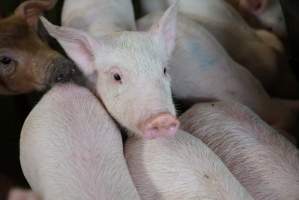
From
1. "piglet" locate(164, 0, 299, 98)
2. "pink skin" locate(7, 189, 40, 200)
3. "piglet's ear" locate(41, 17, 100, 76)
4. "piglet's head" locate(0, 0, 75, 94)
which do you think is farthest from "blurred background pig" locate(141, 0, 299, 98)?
"pink skin" locate(7, 189, 40, 200)

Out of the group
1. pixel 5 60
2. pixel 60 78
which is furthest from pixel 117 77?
pixel 5 60

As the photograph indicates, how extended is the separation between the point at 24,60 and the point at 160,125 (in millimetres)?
706

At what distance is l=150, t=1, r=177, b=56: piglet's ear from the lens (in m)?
1.59

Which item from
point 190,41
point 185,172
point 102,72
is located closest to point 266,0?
point 190,41

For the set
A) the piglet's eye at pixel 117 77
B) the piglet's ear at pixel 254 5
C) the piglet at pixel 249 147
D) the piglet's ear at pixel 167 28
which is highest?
the piglet's ear at pixel 167 28

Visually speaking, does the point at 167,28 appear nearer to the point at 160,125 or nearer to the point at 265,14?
the point at 160,125

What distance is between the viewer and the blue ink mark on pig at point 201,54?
185cm

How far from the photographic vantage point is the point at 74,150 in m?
1.37

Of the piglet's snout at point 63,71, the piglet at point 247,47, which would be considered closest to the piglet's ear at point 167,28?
the piglet's snout at point 63,71

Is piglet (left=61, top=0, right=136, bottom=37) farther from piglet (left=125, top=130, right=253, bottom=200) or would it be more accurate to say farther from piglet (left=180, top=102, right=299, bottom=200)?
piglet (left=125, top=130, right=253, bottom=200)

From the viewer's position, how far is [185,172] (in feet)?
4.51

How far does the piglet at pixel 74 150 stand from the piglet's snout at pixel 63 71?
91 millimetres

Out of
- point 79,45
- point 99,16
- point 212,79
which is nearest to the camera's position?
point 79,45

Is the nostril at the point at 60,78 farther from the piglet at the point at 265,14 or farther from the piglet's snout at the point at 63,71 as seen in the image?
the piglet at the point at 265,14
